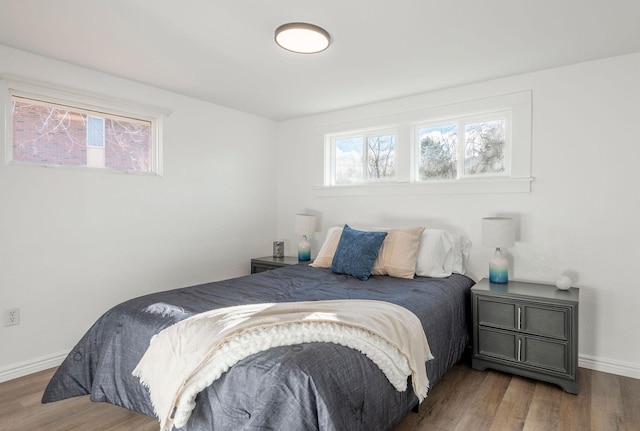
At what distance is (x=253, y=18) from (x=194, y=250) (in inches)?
94.1

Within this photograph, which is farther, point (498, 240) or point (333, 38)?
point (498, 240)

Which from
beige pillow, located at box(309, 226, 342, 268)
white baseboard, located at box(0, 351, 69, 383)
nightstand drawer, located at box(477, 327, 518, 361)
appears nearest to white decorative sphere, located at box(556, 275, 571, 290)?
nightstand drawer, located at box(477, 327, 518, 361)

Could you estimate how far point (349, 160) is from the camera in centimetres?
425

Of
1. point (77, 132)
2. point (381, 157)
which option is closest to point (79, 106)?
point (77, 132)

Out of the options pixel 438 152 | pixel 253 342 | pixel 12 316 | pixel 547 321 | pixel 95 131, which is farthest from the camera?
pixel 438 152

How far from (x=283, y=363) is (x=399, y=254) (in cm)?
186

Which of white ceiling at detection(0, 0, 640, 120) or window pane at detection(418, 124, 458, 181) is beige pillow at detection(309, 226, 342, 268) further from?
white ceiling at detection(0, 0, 640, 120)

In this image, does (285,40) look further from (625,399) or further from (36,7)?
(625,399)

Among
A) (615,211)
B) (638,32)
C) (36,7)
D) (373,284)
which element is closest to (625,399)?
(615,211)

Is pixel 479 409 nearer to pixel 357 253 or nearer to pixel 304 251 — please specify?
pixel 357 253

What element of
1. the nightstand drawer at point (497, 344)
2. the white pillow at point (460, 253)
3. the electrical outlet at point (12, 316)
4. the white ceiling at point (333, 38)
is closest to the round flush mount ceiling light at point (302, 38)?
the white ceiling at point (333, 38)

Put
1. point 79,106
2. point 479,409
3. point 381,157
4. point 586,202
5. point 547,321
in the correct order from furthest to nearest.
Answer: point 381,157
point 79,106
point 586,202
point 547,321
point 479,409

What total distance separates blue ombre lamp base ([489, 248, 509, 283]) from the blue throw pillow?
0.88 m

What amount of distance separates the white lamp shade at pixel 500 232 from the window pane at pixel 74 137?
3.04 meters
